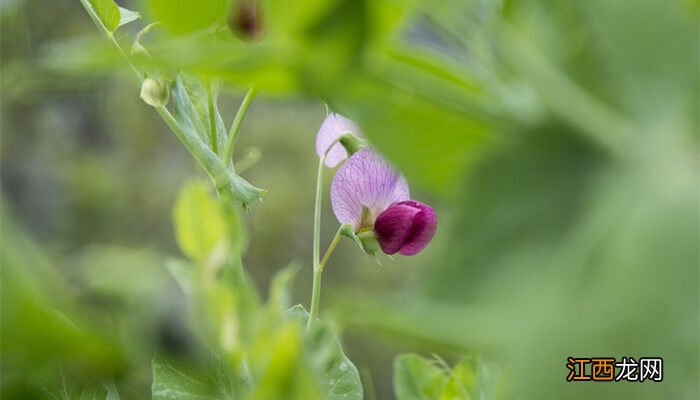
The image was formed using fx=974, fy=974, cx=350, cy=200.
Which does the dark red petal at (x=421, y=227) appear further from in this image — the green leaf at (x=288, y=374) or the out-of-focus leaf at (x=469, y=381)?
the green leaf at (x=288, y=374)

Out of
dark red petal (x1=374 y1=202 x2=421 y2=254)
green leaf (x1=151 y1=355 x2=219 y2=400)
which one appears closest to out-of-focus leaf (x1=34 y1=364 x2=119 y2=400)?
green leaf (x1=151 y1=355 x2=219 y2=400)

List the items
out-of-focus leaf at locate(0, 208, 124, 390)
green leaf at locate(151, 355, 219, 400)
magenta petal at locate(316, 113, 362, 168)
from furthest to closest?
magenta petal at locate(316, 113, 362, 168), green leaf at locate(151, 355, 219, 400), out-of-focus leaf at locate(0, 208, 124, 390)

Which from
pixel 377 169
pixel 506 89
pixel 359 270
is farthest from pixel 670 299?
pixel 359 270

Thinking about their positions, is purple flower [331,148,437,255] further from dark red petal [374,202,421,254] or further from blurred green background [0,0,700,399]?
blurred green background [0,0,700,399]

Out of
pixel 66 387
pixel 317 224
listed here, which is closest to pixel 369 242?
pixel 317 224

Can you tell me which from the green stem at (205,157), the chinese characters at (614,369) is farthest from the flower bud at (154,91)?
the chinese characters at (614,369)

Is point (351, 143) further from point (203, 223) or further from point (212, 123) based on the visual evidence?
point (203, 223)

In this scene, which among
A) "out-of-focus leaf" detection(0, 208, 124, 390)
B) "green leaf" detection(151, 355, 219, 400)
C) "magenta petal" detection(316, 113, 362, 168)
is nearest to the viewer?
"out-of-focus leaf" detection(0, 208, 124, 390)

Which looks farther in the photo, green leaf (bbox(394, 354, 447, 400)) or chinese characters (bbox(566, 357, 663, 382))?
green leaf (bbox(394, 354, 447, 400))
